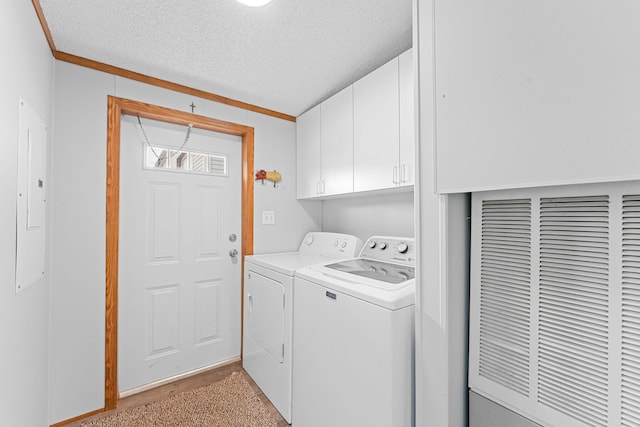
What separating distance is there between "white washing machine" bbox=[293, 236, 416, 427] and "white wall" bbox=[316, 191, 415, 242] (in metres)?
0.34

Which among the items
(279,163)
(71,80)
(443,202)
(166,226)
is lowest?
(166,226)

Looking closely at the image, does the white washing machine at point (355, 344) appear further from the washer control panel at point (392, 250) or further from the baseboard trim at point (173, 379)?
the baseboard trim at point (173, 379)

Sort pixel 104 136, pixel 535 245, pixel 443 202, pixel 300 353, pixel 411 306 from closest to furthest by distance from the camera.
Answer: pixel 535 245 < pixel 443 202 < pixel 411 306 < pixel 300 353 < pixel 104 136

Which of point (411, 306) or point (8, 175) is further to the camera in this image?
point (411, 306)

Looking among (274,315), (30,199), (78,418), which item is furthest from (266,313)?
(30,199)

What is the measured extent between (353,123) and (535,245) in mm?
1404

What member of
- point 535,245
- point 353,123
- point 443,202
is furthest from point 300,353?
point 353,123

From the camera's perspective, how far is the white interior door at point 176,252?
78.7 inches

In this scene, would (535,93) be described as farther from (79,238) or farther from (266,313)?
(79,238)

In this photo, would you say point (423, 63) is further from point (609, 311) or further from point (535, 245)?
point (609, 311)

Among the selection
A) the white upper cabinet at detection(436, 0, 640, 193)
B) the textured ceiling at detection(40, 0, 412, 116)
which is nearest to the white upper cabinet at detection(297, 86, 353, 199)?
the textured ceiling at detection(40, 0, 412, 116)

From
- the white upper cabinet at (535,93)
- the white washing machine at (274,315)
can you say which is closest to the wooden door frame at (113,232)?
the white washing machine at (274,315)

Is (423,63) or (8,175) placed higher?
(423,63)

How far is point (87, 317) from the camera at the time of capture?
1.75 meters
